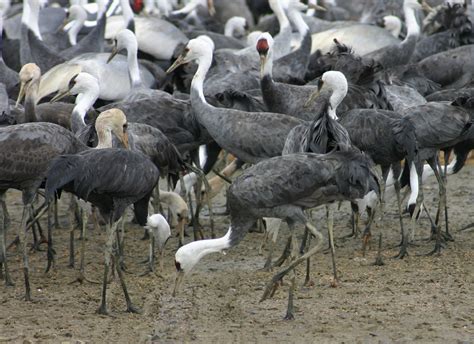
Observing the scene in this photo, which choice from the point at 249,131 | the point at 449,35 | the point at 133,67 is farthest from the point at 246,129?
the point at 449,35

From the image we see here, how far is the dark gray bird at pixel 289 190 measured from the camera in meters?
8.32

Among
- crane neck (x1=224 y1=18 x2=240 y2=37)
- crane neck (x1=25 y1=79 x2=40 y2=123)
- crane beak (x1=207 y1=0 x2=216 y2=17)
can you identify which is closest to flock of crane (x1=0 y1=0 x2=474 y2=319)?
crane neck (x1=25 y1=79 x2=40 y2=123)

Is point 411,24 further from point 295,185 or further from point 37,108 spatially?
point 295,185

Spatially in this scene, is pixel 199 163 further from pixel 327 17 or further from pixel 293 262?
pixel 327 17

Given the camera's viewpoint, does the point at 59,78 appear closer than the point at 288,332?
No

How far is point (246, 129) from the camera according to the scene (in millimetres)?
10477

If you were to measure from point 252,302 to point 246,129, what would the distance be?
7.17 feet

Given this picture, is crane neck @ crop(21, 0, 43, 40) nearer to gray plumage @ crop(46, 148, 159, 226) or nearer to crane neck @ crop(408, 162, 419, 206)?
crane neck @ crop(408, 162, 419, 206)

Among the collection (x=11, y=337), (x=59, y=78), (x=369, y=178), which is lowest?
(x=59, y=78)

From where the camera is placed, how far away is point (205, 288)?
922 centimetres

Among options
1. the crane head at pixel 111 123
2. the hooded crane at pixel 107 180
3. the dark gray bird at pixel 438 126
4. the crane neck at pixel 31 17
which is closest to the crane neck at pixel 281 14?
the crane neck at pixel 31 17

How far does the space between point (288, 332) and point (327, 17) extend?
16296mm

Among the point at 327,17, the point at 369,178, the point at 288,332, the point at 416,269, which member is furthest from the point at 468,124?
the point at 327,17

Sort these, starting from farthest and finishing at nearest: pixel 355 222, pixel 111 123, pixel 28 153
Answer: pixel 355 222 → pixel 111 123 → pixel 28 153
